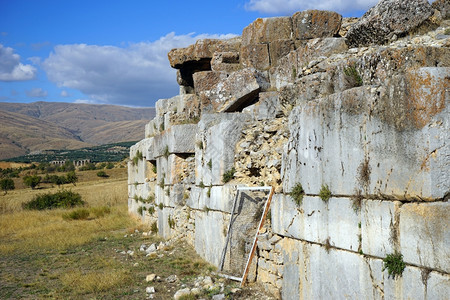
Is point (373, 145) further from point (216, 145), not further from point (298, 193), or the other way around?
point (216, 145)

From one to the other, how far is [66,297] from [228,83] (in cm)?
520

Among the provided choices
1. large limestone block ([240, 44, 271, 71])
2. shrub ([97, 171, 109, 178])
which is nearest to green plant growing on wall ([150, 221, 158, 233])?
large limestone block ([240, 44, 271, 71])

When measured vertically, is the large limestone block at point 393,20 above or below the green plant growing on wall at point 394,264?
above

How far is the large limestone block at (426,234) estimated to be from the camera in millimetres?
3395

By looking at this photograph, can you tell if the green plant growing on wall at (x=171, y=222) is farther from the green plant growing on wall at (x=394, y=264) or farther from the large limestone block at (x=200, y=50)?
the green plant growing on wall at (x=394, y=264)

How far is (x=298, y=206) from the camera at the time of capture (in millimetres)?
5398

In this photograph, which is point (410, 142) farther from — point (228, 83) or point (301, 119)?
point (228, 83)

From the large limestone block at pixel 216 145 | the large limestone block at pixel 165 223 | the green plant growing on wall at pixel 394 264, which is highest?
the large limestone block at pixel 216 145

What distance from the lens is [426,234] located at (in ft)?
11.6

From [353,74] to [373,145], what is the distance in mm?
1333

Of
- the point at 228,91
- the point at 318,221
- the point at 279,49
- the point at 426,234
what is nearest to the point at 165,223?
the point at 228,91

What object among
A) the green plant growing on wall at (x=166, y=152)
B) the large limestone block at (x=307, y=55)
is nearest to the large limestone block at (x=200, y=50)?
the green plant growing on wall at (x=166, y=152)

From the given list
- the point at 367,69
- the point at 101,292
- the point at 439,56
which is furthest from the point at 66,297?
the point at 439,56

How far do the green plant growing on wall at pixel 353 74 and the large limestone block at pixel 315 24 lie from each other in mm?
4205
